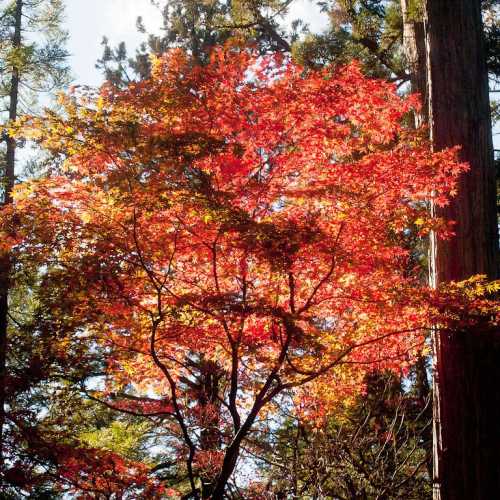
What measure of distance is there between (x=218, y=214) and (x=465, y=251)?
3.06 m

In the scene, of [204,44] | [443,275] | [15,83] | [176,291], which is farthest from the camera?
[204,44]

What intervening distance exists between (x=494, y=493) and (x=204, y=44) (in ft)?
36.2

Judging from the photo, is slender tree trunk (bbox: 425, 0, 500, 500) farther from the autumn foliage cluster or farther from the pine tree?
the pine tree

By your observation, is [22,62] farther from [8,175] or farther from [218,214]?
[218,214]

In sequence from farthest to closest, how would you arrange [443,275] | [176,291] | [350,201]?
[443,275]
[176,291]
[350,201]

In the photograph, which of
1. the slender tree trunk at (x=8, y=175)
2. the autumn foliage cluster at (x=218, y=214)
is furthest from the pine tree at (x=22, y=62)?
the autumn foliage cluster at (x=218, y=214)

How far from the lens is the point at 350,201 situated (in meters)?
4.62

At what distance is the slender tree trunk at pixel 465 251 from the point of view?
544cm

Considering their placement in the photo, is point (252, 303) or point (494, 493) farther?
point (494, 493)

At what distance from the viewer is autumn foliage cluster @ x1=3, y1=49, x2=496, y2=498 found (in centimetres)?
431

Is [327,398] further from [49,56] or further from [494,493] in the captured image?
[49,56]

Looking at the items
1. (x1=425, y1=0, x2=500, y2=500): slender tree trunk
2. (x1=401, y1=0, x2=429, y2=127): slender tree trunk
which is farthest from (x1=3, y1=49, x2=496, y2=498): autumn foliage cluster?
(x1=401, y1=0, x2=429, y2=127): slender tree trunk

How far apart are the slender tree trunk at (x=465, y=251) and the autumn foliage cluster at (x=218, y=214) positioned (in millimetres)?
858

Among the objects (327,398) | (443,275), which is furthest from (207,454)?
(443,275)
